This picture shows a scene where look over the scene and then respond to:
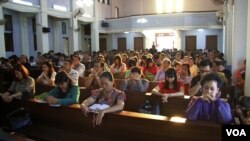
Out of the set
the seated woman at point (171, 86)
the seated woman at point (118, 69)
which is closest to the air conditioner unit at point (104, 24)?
the seated woman at point (118, 69)

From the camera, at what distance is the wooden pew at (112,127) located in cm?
238

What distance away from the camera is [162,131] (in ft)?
8.45

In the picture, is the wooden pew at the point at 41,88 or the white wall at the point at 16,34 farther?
the white wall at the point at 16,34

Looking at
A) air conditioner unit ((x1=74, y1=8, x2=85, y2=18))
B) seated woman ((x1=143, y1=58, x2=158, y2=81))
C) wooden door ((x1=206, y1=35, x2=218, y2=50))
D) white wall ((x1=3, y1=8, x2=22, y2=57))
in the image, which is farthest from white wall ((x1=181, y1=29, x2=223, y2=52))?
seated woman ((x1=143, y1=58, x2=158, y2=81))

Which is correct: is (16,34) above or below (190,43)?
above

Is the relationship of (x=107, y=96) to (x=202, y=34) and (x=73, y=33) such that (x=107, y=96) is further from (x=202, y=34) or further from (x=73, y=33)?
(x=202, y=34)

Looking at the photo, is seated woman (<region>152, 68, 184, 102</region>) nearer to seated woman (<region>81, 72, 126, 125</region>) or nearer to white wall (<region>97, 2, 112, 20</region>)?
seated woman (<region>81, 72, 126, 125</region>)

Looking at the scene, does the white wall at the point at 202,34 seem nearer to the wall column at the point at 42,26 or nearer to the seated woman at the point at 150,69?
the wall column at the point at 42,26

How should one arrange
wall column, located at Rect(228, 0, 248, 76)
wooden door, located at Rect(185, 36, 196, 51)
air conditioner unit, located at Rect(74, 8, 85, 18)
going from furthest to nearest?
wooden door, located at Rect(185, 36, 196, 51) → air conditioner unit, located at Rect(74, 8, 85, 18) → wall column, located at Rect(228, 0, 248, 76)

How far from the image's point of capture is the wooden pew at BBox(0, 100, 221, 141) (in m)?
2.38

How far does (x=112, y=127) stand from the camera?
9.43ft

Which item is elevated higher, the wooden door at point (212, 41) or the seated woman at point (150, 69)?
the wooden door at point (212, 41)

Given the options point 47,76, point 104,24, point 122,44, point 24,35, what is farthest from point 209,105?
point 122,44

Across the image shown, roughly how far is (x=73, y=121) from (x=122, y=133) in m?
0.77
